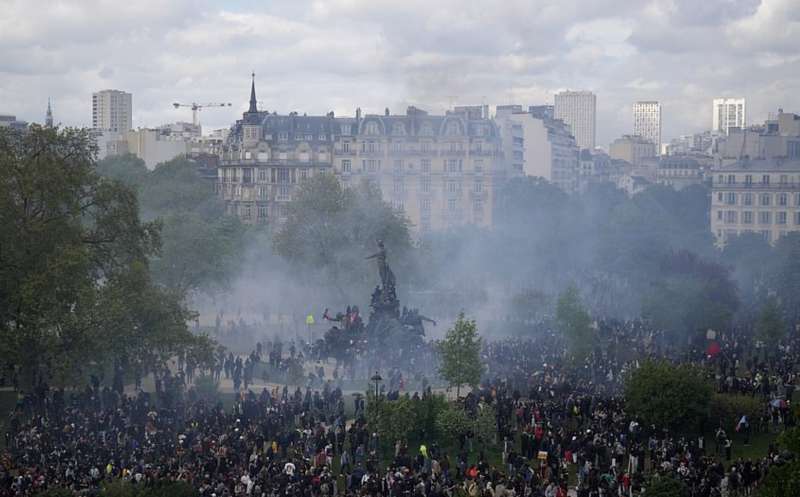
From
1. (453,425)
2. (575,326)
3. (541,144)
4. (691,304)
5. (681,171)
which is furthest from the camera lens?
(681,171)

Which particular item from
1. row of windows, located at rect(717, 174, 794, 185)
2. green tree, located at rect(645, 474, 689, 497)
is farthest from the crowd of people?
row of windows, located at rect(717, 174, 794, 185)

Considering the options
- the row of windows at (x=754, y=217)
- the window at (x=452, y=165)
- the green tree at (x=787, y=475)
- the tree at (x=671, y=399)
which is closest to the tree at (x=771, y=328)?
the tree at (x=671, y=399)

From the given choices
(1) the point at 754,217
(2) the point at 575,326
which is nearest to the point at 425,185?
(1) the point at 754,217

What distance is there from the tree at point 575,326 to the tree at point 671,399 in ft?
50.3

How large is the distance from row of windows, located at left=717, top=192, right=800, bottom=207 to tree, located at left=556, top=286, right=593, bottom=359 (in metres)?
60.6

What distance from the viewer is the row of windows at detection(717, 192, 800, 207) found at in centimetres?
12150

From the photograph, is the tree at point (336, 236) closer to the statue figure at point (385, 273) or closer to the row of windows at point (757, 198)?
the statue figure at point (385, 273)

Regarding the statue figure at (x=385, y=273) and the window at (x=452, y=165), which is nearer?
the statue figure at (x=385, y=273)

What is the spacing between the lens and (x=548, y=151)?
166 m

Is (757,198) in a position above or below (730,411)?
above

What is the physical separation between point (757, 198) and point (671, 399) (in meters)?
81.9

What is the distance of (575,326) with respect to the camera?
63.9 meters

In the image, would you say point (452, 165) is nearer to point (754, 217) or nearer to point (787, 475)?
point (754, 217)

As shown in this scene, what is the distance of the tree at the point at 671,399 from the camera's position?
1789 inches
